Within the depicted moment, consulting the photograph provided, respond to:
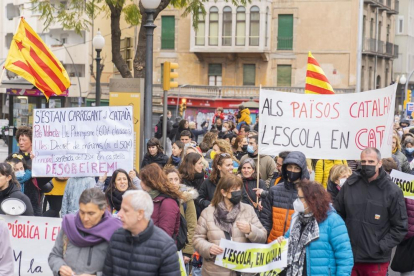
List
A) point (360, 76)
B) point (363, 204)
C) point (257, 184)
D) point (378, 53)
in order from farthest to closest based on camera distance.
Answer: point (378, 53) → point (360, 76) → point (257, 184) → point (363, 204)

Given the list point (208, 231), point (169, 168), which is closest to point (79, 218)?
point (208, 231)

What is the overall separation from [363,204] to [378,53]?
5083 centimetres

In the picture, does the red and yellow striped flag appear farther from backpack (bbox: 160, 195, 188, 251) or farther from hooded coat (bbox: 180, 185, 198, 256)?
backpack (bbox: 160, 195, 188, 251)

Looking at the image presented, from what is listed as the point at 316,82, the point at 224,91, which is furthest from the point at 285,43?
the point at 316,82

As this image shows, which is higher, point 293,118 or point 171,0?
point 171,0

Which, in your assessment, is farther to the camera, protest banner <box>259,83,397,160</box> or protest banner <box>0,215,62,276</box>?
protest banner <box>259,83,397,160</box>

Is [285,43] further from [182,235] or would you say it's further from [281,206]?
[281,206]

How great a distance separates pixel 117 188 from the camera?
28.7 ft

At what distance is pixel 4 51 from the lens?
61.5 meters

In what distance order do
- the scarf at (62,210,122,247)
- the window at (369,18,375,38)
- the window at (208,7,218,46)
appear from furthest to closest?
the window at (369,18,375,38) → the window at (208,7,218,46) → the scarf at (62,210,122,247)

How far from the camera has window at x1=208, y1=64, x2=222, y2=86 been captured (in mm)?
55375

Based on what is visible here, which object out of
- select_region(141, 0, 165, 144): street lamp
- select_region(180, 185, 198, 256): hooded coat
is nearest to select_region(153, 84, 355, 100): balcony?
select_region(141, 0, 165, 144): street lamp

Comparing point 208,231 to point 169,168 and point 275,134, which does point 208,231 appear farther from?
point 275,134

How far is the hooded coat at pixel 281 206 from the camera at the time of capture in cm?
778
